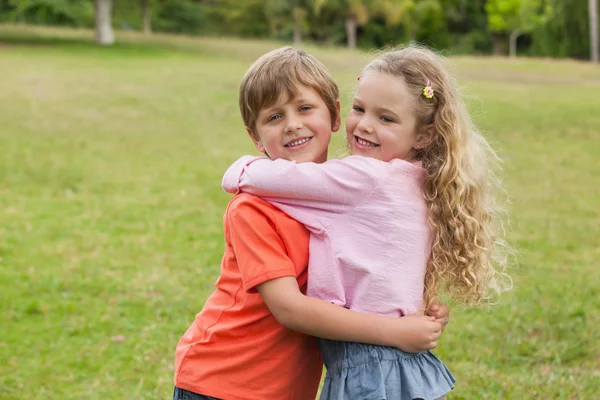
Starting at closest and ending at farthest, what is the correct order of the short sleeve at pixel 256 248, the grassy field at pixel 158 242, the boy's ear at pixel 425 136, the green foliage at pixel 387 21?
the short sleeve at pixel 256 248 < the boy's ear at pixel 425 136 < the grassy field at pixel 158 242 < the green foliage at pixel 387 21

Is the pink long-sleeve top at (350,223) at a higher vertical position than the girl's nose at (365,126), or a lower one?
lower

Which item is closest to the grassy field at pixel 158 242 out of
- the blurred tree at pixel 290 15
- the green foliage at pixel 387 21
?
the green foliage at pixel 387 21

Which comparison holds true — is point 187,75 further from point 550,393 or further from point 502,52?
point 502,52

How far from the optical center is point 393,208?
84.4 inches

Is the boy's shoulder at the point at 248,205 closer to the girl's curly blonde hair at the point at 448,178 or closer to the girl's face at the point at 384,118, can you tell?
the girl's face at the point at 384,118

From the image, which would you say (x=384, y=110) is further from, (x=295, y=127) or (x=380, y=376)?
(x=380, y=376)

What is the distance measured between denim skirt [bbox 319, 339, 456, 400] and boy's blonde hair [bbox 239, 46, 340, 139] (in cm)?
69

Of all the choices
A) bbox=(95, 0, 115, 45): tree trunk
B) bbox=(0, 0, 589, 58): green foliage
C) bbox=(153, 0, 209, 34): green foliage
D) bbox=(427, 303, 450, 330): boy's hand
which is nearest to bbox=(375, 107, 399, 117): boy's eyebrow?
bbox=(427, 303, 450, 330): boy's hand

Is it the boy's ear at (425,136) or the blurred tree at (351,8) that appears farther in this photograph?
the blurred tree at (351,8)

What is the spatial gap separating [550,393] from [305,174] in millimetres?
2312

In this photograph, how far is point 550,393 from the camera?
386cm

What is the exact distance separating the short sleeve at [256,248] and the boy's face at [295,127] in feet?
0.75

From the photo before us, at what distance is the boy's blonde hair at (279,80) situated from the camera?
7.37 ft

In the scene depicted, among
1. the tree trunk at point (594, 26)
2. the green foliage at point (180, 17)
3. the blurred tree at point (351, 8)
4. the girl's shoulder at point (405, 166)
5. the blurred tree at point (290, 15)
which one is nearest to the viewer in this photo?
the girl's shoulder at point (405, 166)
